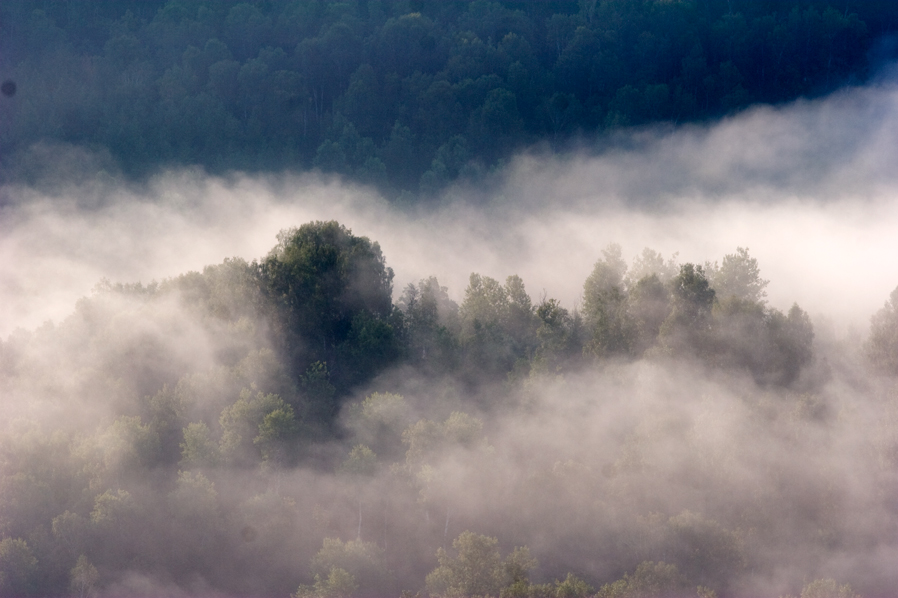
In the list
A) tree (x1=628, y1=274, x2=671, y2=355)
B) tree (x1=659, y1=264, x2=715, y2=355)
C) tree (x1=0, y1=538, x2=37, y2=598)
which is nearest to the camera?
tree (x1=0, y1=538, x2=37, y2=598)

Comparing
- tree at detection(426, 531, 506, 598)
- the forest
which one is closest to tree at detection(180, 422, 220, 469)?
the forest

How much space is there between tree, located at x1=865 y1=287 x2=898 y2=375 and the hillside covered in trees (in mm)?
95

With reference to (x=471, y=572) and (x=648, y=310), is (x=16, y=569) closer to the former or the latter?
(x=471, y=572)

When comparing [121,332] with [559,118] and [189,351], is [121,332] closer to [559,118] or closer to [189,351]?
[189,351]

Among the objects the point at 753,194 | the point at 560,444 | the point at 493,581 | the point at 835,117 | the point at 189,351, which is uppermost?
the point at 835,117

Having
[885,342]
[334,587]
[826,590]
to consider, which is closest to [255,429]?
[334,587]

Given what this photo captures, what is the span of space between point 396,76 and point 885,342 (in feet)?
186

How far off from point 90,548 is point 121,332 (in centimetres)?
1104

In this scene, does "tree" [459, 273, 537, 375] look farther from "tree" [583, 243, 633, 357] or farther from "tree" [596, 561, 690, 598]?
"tree" [596, 561, 690, 598]

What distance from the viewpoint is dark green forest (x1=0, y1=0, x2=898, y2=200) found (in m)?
81.0

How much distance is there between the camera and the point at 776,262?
70312 millimetres

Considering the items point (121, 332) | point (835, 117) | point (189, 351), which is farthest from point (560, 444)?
point (835, 117)

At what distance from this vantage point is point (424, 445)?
37.7 metres

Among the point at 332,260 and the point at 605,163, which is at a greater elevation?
the point at 605,163
